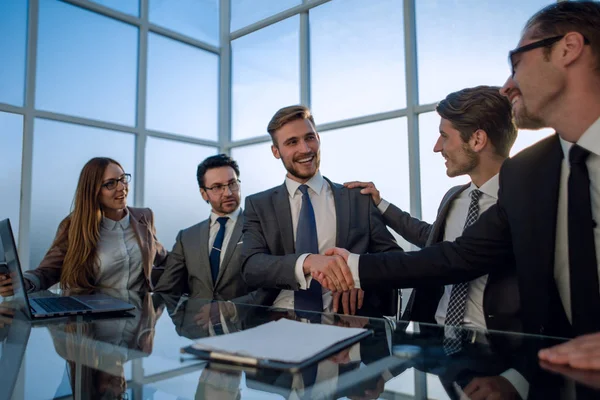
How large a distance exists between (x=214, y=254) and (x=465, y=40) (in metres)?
3.15

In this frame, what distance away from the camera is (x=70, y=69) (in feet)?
15.3

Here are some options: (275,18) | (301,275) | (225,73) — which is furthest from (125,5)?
(301,275)

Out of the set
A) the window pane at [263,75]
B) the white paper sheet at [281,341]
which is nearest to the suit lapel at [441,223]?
the white paper sheet at [281,341]

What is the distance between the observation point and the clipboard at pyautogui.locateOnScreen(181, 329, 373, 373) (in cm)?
73

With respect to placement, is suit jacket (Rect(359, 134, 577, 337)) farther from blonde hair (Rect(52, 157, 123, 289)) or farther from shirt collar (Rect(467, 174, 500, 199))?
blonde hair (Rect(52, 157, 123, 289))

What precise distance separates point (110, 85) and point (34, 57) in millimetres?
822

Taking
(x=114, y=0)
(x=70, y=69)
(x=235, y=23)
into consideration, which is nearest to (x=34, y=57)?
(x=70, y=69)

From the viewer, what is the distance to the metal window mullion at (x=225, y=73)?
20.4 ft

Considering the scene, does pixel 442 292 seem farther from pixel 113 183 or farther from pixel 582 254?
pixel 113 183

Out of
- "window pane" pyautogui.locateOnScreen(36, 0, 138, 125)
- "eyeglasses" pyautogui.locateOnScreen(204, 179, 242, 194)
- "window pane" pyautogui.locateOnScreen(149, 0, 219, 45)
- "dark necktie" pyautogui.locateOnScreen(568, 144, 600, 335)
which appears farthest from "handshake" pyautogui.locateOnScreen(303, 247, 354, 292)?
"window pane" pyautogui.locateOnScreen(149, 0, 219, 45)

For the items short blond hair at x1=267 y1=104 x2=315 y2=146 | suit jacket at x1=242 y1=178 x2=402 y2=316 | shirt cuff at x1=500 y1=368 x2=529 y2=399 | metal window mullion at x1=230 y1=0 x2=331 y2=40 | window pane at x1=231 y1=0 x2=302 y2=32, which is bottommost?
shirt cuff at x1=500 y1=368 x2=529 y2=399

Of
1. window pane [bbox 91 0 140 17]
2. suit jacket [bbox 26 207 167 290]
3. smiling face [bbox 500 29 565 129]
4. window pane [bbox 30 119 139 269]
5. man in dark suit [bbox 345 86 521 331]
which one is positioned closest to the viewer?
smiling face [bbox 500 29 565 129]

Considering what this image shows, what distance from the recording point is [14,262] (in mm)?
1567

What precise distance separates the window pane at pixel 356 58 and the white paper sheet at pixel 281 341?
3867mm
